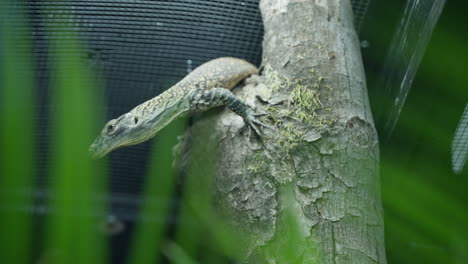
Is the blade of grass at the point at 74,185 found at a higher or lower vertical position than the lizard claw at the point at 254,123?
higher

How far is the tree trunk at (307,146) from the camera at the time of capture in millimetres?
3082

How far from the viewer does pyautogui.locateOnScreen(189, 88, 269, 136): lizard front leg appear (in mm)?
3633

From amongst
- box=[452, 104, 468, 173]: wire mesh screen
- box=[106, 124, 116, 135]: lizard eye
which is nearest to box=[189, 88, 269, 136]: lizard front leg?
box=[106, 124, 116, 135]: lizard eye

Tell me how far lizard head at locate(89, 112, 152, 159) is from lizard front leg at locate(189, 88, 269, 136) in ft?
1.60

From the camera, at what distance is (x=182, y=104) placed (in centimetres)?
435

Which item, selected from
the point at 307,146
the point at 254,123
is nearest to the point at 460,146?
the point at 307,146

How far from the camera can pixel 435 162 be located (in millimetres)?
3391

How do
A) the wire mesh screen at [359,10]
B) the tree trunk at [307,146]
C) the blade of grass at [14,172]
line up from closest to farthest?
1. the blade of grass at [14,172]
2. the tree trunk at [307,146]
3. the wire mesh screen at [359,10]

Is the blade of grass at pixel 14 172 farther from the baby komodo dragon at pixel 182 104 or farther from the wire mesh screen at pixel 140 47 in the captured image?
the wire mesh screen at pixel 140 47

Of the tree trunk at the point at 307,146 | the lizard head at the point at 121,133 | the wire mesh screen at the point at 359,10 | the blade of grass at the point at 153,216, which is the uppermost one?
the wire mesh screen at the point at 359,10

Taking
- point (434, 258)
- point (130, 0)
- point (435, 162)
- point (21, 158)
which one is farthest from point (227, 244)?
A: point (130, 0)

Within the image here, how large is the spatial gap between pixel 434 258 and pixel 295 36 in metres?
2.77

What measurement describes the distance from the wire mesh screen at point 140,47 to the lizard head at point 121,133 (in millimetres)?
239

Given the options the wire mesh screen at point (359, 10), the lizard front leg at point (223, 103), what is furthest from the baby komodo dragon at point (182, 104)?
the wire mesh screen at point (359, 10)
